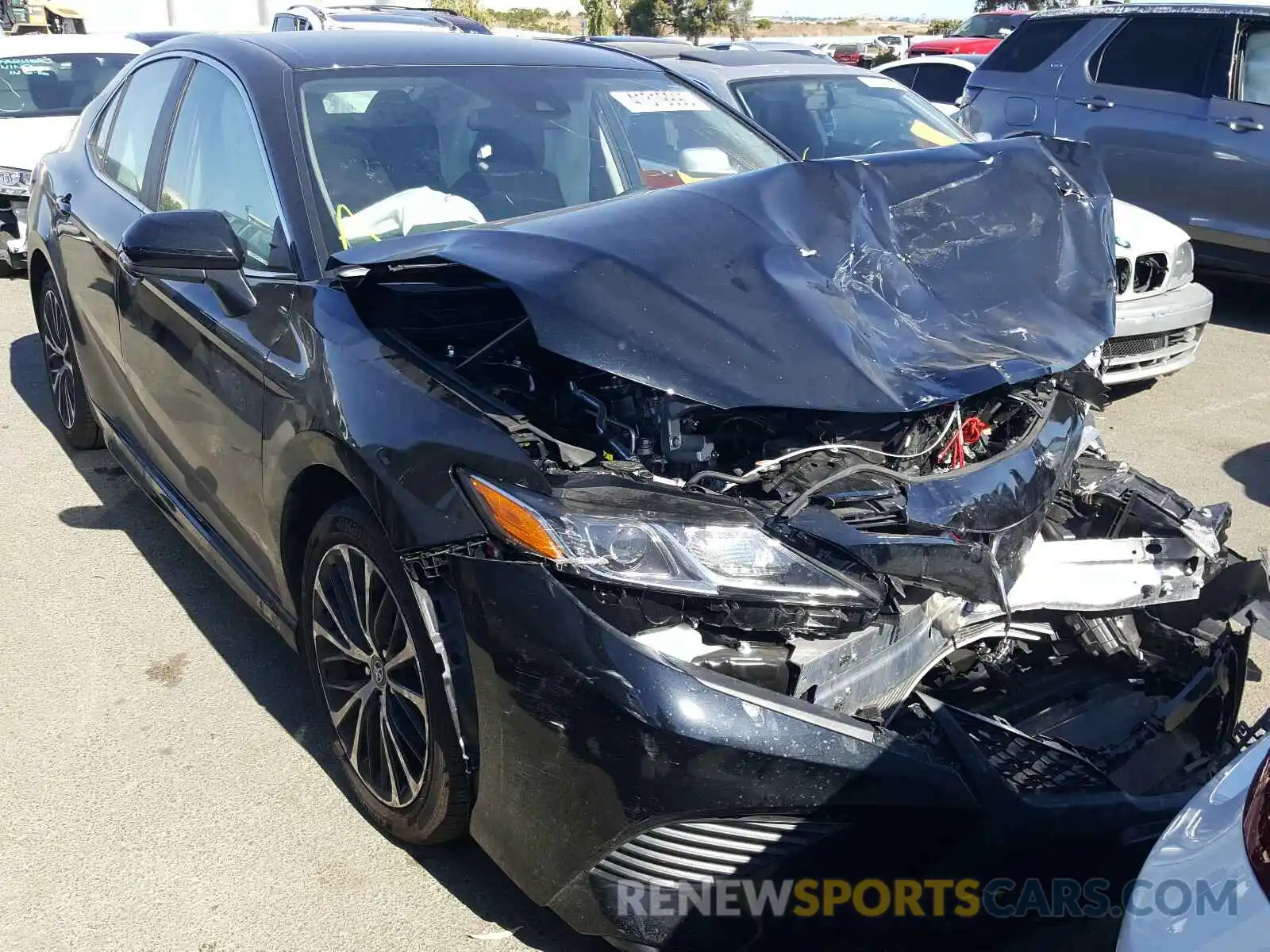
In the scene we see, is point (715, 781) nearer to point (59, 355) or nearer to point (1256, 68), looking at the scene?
point (59, 355)

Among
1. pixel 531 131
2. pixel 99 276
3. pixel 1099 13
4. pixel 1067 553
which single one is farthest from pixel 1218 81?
pixel 99 276

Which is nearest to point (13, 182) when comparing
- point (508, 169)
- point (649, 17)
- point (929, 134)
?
point (929, 134)

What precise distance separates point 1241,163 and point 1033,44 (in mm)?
1959

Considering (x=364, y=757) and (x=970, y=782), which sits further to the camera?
(x=364, y=757)

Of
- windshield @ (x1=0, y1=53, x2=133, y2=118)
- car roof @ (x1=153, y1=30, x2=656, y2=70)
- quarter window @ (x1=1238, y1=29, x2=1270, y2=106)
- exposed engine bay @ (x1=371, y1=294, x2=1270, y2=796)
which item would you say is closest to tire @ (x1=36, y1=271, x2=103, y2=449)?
car roof @ (x1=153, y1=30, x2=656, y2=70)

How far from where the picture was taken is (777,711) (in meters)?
2.05

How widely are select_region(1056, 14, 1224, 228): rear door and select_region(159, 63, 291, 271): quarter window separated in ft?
20.6

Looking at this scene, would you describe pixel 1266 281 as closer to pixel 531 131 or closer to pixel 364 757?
pixel 531 131

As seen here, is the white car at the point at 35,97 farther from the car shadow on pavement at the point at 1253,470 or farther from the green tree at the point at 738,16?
the green tree at the point at 738,16

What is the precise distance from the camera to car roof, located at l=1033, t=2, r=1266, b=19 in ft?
24.7

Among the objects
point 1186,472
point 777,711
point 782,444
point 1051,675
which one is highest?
point 782,444

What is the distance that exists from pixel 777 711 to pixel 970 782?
0.36 metres

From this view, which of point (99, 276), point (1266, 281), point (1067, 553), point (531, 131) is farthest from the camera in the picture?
point (1266, 281)

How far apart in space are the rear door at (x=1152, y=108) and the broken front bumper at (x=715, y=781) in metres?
6.58
